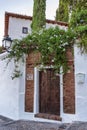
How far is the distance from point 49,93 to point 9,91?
8.33 ft

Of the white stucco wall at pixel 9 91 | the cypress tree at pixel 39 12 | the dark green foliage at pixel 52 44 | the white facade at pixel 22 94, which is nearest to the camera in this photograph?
the white facade at pixel 22 94

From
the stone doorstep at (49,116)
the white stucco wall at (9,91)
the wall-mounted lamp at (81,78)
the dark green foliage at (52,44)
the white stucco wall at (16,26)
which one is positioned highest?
the white stucco wall at (16,26)

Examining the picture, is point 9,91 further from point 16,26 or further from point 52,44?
point 16,26

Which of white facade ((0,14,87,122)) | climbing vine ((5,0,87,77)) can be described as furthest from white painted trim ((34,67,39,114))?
climbing vine ((5,0,87,77))

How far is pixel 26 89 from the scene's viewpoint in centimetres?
1156

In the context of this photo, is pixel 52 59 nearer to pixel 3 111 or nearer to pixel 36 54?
pixel 36 54

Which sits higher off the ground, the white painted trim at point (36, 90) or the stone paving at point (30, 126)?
the white painted trim at point (36, 90)

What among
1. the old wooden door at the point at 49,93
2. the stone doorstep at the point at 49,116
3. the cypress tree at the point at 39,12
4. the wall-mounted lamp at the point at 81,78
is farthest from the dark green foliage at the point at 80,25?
the cypress tree at the point at 39,12

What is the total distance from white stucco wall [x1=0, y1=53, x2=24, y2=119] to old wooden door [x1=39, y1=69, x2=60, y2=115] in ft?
3.38

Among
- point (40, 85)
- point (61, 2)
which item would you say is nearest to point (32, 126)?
point (40, 85)

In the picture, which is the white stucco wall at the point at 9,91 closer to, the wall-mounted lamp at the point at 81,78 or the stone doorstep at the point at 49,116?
the stone doorstep at the point at 49,116

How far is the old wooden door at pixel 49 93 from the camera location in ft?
35.1

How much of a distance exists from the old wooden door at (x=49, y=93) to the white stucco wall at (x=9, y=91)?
103cm

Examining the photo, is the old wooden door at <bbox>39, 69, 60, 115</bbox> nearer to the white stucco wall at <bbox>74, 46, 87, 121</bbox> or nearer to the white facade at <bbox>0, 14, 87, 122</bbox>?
the white facade at <bbox>0, 14, 87, 122</bbox>
